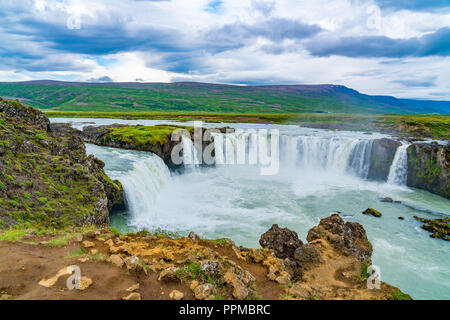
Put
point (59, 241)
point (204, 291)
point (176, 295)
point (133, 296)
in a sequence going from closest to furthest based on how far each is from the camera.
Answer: point (133, 296)
point (176, 295)
point (204, 291)
point (59, 241)

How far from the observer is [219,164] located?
48.4 meters

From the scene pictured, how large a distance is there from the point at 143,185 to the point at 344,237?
813 inches

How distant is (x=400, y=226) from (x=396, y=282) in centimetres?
1044

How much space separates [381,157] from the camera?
4134cm

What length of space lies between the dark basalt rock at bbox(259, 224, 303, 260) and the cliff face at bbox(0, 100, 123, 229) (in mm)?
11009

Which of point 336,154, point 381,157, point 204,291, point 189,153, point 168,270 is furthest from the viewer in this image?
point 336,154

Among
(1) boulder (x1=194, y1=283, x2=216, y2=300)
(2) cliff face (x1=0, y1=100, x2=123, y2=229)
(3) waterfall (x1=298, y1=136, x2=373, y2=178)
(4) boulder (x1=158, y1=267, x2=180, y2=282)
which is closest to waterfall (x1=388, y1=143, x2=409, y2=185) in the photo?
(3) waterfall (x1=298, y1=136, x2=373, y2=178)

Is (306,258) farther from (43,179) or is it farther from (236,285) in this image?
(43,179)

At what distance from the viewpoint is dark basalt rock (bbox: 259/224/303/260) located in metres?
13.0

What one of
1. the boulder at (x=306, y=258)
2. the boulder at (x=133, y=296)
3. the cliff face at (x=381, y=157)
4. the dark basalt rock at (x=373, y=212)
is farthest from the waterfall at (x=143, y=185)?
the cliff face at (x=381, y=157)

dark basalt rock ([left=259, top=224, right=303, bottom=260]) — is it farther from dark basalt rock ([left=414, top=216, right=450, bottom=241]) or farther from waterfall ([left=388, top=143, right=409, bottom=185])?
waterfall ([left=388, top=143, right=409, bottom=185])

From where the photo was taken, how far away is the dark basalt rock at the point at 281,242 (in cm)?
1302

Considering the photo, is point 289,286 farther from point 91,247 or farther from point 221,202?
point 221,202

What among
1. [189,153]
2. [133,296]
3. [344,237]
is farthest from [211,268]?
[189,153]
